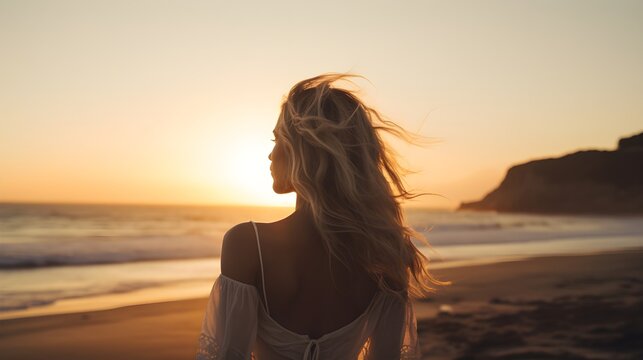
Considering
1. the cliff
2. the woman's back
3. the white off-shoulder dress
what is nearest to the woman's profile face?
the woman's back

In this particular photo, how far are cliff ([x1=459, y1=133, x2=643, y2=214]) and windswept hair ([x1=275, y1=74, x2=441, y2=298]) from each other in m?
69.3

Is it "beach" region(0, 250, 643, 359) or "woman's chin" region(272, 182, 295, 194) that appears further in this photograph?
"beach" region(0, 250, 643, 359)

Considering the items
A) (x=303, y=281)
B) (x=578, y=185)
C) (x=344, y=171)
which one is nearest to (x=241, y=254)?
(x=303, y=281)

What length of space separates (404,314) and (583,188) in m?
81.7

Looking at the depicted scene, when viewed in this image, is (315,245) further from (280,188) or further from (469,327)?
(469,327)

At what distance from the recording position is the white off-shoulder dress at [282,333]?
183cm

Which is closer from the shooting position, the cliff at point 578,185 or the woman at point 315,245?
the woman at point 315,245

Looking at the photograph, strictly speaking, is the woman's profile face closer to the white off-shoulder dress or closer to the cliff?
the white off-shoulder dress

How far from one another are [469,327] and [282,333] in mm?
5415

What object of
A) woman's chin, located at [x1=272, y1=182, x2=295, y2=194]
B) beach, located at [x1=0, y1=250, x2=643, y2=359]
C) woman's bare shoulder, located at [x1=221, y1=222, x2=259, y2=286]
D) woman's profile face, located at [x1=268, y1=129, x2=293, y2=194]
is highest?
woman's profile face, located at [x1=268, y1=129, x2=293, y2=194]

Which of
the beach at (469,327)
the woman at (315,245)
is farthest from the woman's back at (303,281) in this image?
the beach at (469,327)

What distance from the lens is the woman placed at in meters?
1.81

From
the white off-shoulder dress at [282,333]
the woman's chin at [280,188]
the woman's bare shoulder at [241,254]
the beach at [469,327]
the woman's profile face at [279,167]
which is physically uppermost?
the woman's profile face at [279,167]

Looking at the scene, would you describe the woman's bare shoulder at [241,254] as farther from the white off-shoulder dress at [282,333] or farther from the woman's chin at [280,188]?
the woman's chin at [280,188]
